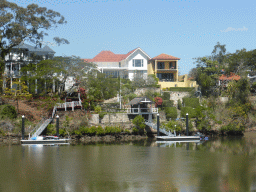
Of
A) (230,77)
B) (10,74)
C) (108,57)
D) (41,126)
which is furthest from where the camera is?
(108,57)

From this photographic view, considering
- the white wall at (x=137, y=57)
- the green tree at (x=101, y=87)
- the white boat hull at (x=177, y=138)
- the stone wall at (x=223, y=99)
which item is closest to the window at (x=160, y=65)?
the white wall at (x=137, y=57)

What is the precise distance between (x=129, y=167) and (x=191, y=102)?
93.3ft

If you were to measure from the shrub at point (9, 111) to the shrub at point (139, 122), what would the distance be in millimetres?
14271

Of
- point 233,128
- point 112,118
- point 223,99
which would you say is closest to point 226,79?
point 223,99

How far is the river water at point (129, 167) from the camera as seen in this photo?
20.2m

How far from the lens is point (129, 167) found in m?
25.5

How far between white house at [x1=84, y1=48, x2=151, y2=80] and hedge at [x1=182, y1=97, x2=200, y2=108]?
46.5 feet

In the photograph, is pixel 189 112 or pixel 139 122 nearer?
pixel 139 122

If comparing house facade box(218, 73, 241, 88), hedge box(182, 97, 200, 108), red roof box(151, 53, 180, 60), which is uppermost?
red roof box(151, 53, 180, 60)

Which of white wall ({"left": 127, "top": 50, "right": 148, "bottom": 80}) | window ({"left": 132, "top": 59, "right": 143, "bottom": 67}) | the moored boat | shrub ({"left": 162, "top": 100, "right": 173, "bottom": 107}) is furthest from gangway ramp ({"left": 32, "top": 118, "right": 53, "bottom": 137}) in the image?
window ({"left": 132, "top": 59, "right": 143, "bottom": 67})

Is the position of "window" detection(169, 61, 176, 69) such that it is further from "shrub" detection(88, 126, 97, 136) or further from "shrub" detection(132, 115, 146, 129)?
"shrub" detection(88, 126, 97, 136)

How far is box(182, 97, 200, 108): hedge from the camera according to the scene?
5188cm

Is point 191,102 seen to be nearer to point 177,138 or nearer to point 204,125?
point 204,125

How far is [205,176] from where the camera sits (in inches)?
886
